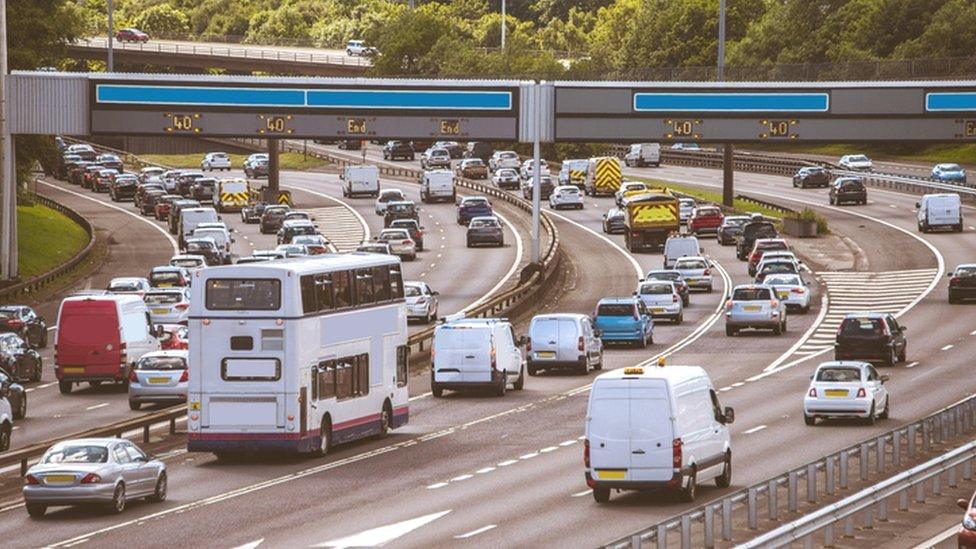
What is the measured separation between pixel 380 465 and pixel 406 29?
467 ft

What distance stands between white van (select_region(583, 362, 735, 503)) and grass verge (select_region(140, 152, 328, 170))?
4874 inches

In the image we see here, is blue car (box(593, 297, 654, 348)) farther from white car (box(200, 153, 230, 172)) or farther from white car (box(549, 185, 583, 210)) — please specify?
white car (box(200, 153, 230, 172))

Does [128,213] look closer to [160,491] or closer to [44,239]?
[44,239]

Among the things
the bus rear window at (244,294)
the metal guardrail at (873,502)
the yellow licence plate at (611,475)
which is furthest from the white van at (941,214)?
the yellow licence plate at (611,475)

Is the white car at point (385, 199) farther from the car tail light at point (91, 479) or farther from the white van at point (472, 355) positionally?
the car tail light at point (91, 479)

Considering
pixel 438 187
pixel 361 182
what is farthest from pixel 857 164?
pixel 361 182

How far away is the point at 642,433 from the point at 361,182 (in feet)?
309

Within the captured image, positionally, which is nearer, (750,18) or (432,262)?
(432,262)

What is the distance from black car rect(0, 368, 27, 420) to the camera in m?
47.7

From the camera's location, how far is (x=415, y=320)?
71.4m

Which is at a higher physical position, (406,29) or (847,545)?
(406,29)

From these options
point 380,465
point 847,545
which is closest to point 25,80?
point 380,465

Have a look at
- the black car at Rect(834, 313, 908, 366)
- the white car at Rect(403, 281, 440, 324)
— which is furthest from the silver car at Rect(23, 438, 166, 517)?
the white car at Rect(403, 281, 440, 324)

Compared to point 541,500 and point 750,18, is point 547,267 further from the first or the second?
point 750,18
